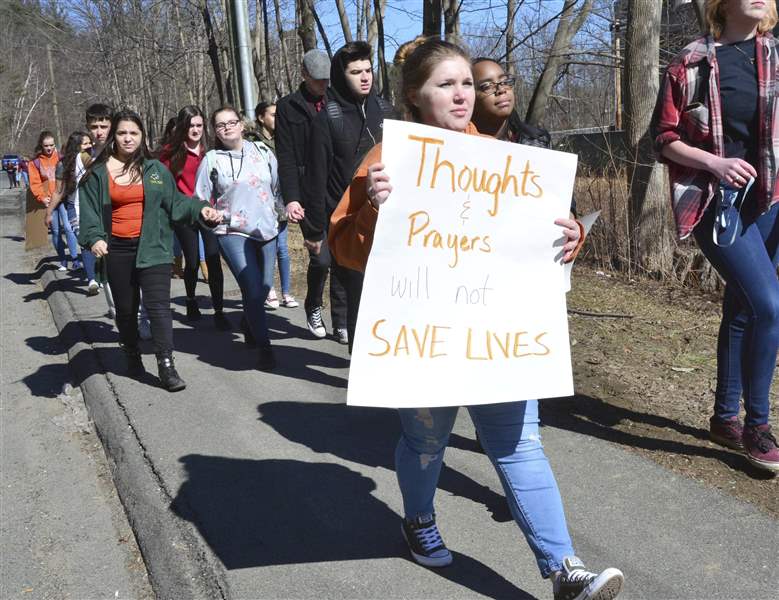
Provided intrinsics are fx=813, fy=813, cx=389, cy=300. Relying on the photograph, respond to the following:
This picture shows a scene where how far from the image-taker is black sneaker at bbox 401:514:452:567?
298 centimetres

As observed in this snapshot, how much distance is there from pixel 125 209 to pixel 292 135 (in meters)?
1.34

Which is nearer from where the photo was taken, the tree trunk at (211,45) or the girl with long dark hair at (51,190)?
the girl with long dark hair at (51,190)

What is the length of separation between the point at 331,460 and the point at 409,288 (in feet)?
6.04

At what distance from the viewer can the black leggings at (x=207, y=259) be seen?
7305mm

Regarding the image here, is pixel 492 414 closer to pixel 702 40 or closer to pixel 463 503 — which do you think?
pixel 463 503

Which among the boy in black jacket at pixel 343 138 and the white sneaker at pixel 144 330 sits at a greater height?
the boy in black jacket at pixel 343 138

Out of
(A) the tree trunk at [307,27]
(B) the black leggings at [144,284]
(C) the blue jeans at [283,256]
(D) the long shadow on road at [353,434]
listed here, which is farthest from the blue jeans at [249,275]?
(A) the tree trunk at [307,27]

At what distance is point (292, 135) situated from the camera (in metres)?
6.00

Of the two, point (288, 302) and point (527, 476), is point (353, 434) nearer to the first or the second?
point (527, 476)

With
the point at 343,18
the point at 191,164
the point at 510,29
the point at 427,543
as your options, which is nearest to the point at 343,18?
the point at 343,18

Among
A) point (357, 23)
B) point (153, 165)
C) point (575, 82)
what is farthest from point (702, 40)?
point (357, 23)

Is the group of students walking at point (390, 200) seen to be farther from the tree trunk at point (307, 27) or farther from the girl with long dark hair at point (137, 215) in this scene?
the tree trunk at point (307, 27)

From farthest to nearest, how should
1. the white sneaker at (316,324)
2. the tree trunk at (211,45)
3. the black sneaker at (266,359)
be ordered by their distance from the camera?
the tree trunk at (211,45)
the white sneaker at (316,324)
the black sneaker at (266,359)

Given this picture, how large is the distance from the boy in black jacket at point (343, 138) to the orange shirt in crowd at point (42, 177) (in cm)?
736
